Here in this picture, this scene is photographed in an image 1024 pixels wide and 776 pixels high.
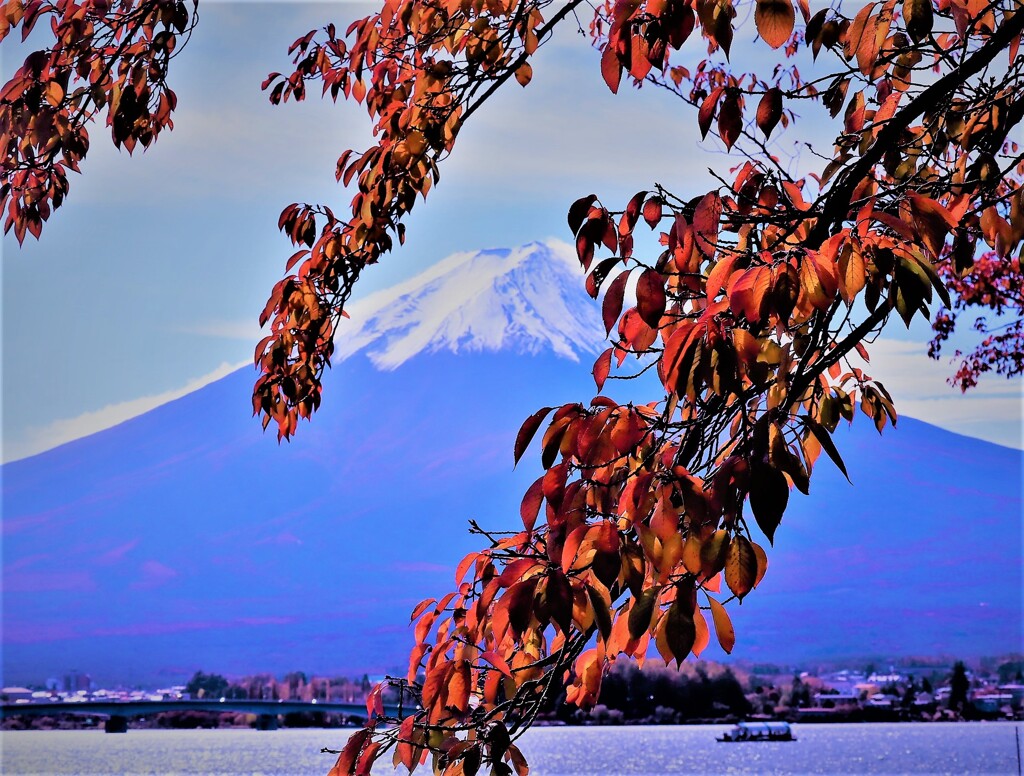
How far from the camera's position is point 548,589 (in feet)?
3.55

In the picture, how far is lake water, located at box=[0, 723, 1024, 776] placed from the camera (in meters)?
44.7

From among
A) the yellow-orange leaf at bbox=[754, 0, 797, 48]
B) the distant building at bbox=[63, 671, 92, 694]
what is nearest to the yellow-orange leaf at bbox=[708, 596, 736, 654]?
the yellow-orange leaf at bbox=[754, 0, 797, 48]

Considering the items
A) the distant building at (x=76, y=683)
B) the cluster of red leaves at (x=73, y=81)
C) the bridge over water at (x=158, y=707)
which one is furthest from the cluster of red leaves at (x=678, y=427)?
the distant building at (x=76, y=683)

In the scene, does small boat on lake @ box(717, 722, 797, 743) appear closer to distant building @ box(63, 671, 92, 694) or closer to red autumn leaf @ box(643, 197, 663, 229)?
distant building @ box(63, 671, 92, 694)

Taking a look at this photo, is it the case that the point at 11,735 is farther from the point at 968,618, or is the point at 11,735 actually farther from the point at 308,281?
the point at 308,281

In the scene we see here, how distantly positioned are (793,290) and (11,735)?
295 feet

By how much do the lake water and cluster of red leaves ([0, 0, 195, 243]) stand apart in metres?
32.3

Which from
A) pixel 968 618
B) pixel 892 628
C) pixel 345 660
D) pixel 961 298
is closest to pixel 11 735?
pixel 345 660

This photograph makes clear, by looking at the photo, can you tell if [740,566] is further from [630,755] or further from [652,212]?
[630,755]

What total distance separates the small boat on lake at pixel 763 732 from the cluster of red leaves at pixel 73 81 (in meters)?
59.8

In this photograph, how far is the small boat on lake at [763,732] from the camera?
5838 centimetres

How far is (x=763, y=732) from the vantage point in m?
59.3

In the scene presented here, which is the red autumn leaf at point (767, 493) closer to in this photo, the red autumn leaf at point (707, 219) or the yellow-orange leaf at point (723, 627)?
the yellow-orange leaf at point (723, 627)

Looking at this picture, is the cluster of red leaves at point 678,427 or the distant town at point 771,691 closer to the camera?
the cluster of red leaves at point 678,427
